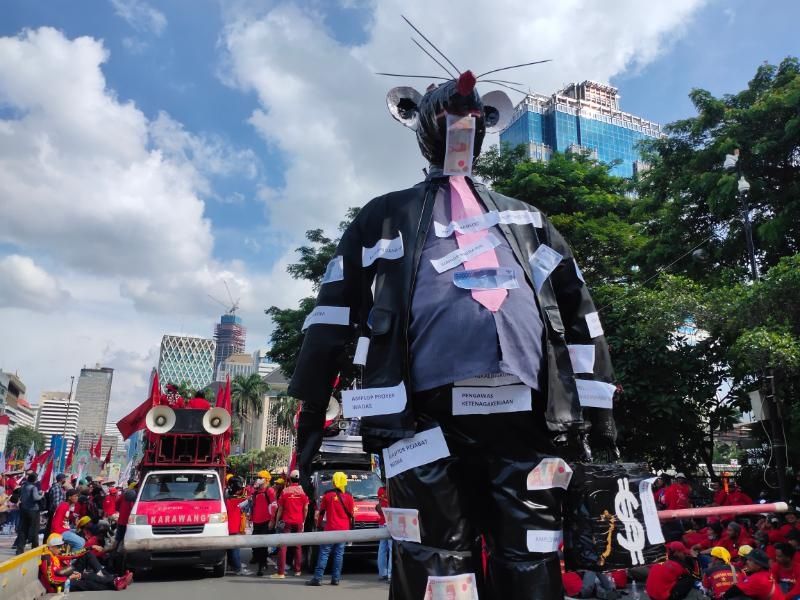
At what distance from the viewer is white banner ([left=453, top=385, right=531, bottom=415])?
194 centimetres

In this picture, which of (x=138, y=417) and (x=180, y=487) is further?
(x=138, y=417)

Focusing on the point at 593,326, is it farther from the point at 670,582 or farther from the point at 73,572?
the point at 73,572

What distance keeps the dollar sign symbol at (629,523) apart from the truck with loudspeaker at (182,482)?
257 inches

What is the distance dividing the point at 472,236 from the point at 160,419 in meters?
11.1

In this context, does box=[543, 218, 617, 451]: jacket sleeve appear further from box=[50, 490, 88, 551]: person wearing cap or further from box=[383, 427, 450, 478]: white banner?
box=[50, 490, 88, 551]: person wearing cap

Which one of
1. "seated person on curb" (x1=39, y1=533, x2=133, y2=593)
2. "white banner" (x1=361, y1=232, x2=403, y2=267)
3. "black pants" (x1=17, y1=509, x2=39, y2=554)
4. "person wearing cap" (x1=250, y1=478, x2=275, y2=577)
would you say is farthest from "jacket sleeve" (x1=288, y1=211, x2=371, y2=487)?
"black pants" (x1=17, y1=509, x2=39, y2=554)

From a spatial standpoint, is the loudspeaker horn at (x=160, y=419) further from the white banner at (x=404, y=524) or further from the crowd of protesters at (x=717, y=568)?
the white banner at (x=404, y=524)

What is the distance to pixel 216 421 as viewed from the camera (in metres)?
12.1

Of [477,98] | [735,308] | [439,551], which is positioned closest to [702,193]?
[735,308]

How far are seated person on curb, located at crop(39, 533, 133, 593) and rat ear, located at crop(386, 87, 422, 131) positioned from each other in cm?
857

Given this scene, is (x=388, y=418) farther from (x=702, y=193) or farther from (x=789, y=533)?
(x=702, y=193)

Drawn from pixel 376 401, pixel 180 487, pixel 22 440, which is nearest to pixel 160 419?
pixel 180 487

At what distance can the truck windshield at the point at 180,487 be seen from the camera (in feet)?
32.9

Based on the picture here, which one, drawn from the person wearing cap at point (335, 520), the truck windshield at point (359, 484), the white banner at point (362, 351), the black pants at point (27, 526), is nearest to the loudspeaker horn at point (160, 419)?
the truck windshield at point (359, 484)
